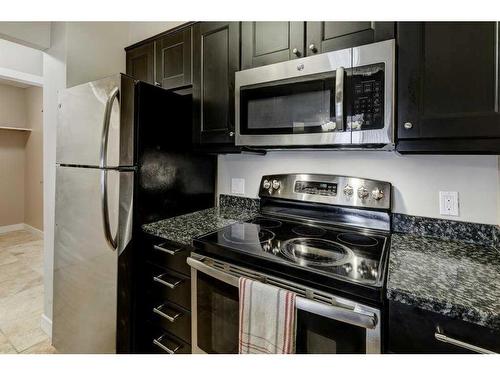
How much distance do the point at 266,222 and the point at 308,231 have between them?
0.92ft

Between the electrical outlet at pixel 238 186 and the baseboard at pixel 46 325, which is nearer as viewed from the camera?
the electrical outlet at pixel 238 186

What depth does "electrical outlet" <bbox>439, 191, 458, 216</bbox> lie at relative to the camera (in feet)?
4.11

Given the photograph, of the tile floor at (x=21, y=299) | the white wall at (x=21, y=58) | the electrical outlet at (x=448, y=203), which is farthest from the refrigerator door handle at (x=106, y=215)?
the white wall at (x=21, y=58)

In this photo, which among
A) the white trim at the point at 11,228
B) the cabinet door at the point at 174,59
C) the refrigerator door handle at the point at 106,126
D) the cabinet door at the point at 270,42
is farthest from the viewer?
the white trim at the point at 11,228

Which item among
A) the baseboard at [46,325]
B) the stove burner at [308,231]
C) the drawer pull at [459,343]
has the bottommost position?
the baseboard at [46,325]

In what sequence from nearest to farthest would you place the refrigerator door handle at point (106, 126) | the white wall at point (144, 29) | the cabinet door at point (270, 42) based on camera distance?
the cabinet door at point (270, 42) → the refrigerator door handle at point (106, 126) → the white wall at point (144, 29)

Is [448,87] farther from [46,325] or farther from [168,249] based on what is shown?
[46,325]

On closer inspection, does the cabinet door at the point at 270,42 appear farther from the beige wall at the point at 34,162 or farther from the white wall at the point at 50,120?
the beige wall at the point at 34,162

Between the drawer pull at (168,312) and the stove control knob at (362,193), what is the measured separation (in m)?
1.13

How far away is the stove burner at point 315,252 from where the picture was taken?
3.41 ft

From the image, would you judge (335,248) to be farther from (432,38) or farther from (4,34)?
(4,34)

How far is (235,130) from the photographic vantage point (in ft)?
4.97
